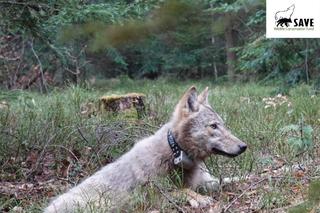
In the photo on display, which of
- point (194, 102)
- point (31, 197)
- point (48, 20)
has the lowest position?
point (31, 197)

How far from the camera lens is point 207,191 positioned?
5.93m

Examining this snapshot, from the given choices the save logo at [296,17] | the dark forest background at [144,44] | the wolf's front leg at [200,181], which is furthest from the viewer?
the save logo at [296,17]

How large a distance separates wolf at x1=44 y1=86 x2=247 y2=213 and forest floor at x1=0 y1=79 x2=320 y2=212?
23cm

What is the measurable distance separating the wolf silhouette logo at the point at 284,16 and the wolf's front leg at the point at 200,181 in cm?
359

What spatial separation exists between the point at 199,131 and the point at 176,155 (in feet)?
1.16

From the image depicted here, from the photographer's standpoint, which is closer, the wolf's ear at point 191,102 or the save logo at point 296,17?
the wolf's ear at point 191,102

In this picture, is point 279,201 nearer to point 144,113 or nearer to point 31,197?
point 31,197

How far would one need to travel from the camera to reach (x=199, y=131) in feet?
20.0

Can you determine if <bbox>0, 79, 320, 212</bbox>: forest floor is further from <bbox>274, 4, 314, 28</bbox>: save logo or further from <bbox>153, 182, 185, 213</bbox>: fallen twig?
<bbox>274, 4, 314, 28</bbox>: save logo

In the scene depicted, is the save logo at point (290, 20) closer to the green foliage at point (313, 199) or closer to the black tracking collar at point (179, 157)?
the black tracking collar at point (179, 157)

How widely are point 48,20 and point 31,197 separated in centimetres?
241

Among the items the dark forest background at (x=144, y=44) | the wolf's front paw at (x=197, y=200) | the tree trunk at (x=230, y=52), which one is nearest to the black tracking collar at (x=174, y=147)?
the wolf's front paw at (x=197, y=200)

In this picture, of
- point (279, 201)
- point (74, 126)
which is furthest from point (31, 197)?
point (279, 201)

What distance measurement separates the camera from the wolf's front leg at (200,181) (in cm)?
596
